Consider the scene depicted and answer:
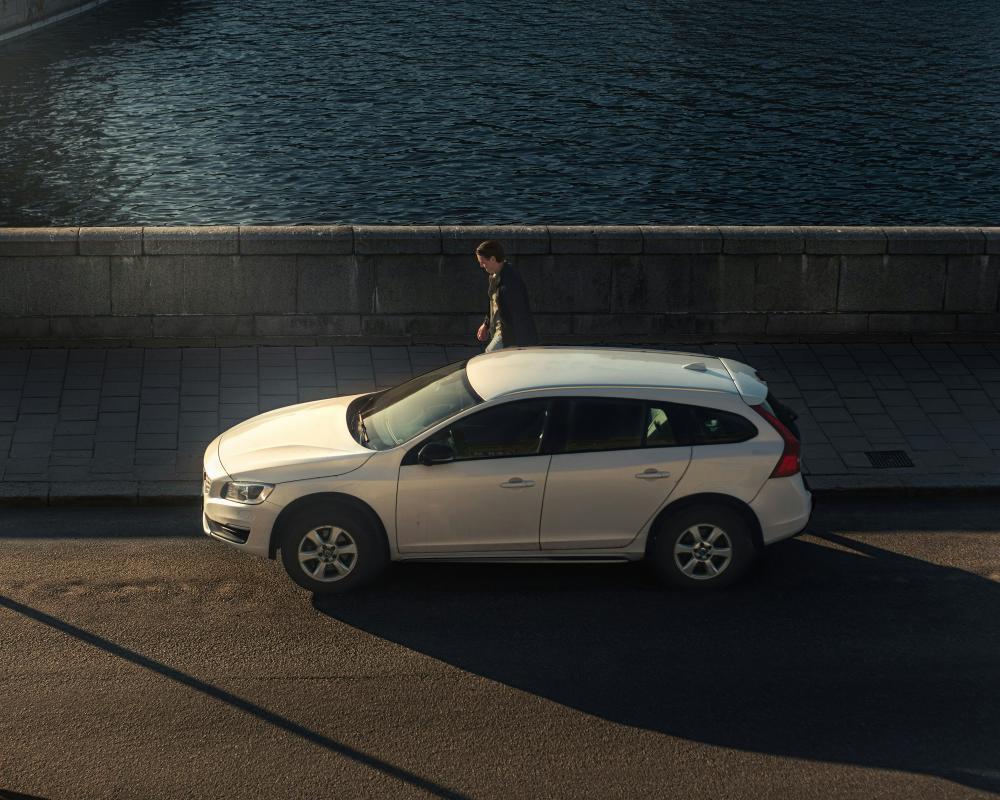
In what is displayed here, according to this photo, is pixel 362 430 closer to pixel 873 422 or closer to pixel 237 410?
pixel 237 410

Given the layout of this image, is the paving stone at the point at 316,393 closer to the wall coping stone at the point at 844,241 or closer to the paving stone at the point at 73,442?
the paving stone at the point at 73,442

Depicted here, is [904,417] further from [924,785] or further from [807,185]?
[807,185]

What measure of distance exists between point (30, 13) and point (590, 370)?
123 ft

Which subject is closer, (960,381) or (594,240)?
(960,381)

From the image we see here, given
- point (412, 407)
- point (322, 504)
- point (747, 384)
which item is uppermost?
point (747, 384)

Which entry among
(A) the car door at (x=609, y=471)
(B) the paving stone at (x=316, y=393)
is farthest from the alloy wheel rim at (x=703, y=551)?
(B) the paving stone at (x=316, y=393)

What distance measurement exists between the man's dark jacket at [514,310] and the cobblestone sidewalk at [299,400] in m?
1.91

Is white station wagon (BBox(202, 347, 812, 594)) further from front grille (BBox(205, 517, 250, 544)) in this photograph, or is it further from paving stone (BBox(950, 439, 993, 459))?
paving stone (BBox(950, 439, 993, 459))

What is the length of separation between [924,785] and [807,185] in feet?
78.2

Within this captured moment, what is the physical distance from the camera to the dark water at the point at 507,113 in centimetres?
2812

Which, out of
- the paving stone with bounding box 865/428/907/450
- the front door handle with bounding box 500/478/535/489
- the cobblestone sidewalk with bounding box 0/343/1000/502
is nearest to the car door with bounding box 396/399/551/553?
the front door handle with bounding box 500/478/535/489

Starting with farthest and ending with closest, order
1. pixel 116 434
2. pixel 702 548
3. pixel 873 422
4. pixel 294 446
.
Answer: pixel 873 422
pixel 116 434
pixel 294 446
pixel 702 548

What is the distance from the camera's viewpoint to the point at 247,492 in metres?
9.03

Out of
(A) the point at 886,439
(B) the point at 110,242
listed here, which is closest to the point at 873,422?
(A) the point at 886,439
